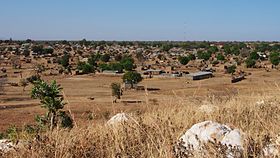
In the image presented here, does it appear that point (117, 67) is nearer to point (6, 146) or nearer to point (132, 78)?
point (132, 78)

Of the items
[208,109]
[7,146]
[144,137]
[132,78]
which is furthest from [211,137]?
[132,78]

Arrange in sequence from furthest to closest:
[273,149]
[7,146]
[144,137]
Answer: [144,137] < [7,146] < [273,149]

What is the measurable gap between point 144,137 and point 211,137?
896mm

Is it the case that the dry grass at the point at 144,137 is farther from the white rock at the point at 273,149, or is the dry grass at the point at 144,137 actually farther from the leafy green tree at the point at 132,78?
the leafy green tree at the point at 132,78

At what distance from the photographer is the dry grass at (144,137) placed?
4.59 meters

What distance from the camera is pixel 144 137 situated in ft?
17.7

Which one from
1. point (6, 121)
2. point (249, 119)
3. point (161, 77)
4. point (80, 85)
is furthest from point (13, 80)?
point (249, 119)

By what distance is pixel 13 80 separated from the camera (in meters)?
64.5

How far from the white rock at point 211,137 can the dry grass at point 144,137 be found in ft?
0.38

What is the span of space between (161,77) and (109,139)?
6123 cm

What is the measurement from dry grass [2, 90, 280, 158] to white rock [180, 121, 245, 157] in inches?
4.6

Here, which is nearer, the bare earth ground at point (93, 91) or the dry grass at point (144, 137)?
the dry grass at point (144, 137)

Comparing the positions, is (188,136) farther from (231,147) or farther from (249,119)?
(249,119)

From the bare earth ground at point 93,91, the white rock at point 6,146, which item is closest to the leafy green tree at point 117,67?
the bare earth ground at point 93,91
